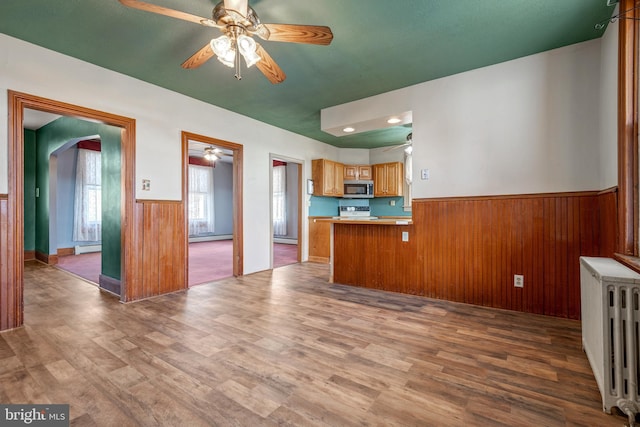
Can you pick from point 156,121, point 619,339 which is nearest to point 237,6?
point 156,121

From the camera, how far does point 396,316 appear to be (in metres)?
2.88

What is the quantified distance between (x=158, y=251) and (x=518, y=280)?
4237 millimetres

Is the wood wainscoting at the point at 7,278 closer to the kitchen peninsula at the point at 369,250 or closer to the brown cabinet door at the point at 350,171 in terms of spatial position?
the kitchen peninsula at the point at 369,250

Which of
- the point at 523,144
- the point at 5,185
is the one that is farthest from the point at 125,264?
the point at 523,144

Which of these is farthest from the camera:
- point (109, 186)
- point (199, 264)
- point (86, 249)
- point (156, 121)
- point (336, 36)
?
point (86, 249)

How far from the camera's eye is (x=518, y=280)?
299 cm

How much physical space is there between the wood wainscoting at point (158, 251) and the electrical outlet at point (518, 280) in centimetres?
403

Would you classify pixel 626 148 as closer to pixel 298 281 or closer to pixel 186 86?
pixel 298 281

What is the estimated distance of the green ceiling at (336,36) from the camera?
2174 millimetres

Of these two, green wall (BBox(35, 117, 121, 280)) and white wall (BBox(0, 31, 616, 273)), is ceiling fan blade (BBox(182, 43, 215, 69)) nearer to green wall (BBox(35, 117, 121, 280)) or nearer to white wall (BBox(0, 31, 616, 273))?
white wall (BBox(0, 31, 616, 273))

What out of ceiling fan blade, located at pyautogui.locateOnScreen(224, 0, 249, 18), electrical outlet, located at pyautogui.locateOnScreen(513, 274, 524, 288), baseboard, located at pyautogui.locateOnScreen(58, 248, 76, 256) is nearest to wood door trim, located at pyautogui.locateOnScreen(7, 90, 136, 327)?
ceiling fan blade, located at pyautogui.locateOnScreen(224, 0, 249, 18)

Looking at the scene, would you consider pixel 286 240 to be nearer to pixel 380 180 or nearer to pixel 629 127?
pixel 380 180

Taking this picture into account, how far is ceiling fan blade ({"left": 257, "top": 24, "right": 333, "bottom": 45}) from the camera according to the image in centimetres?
195

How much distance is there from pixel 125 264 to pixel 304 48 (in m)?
3.13
